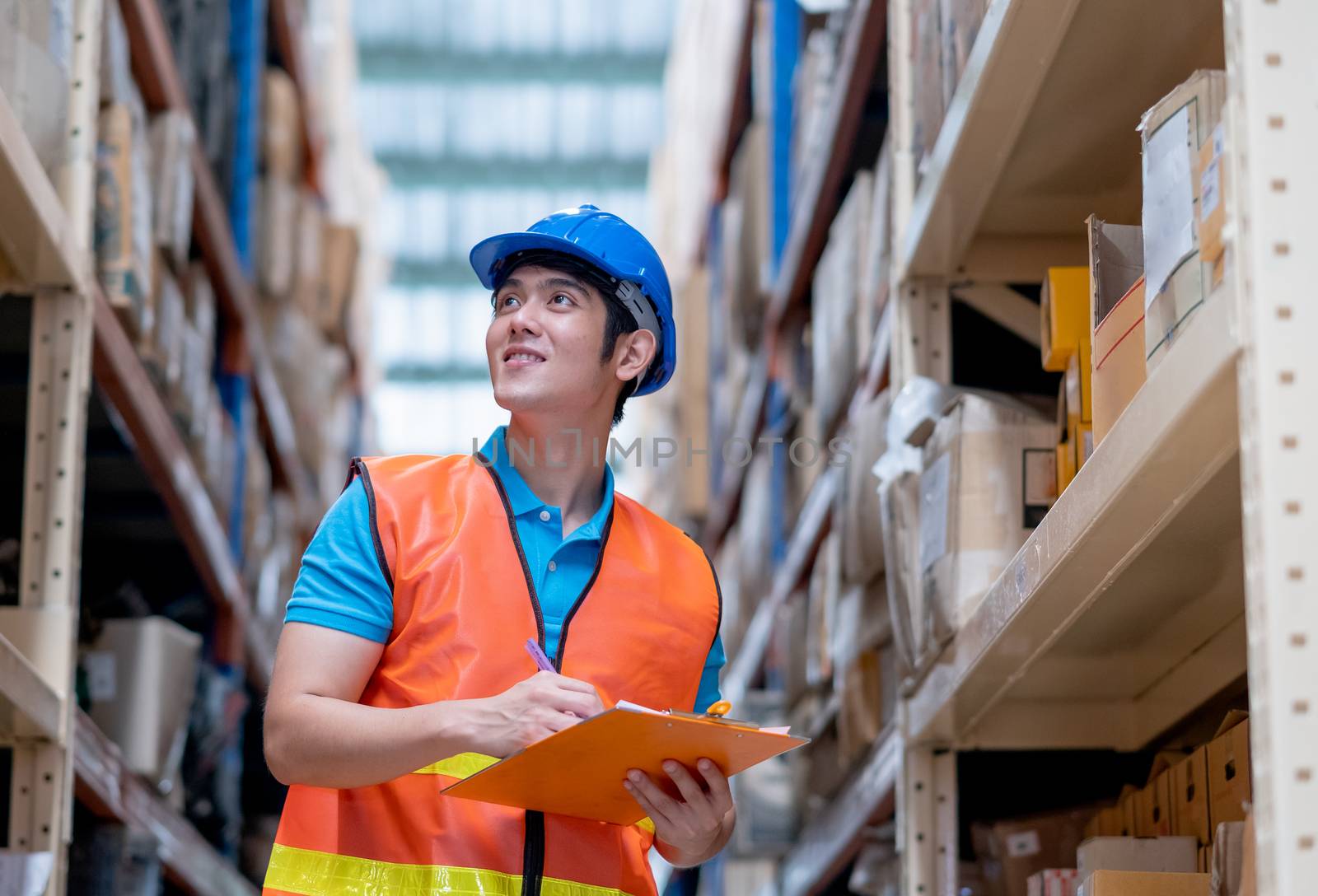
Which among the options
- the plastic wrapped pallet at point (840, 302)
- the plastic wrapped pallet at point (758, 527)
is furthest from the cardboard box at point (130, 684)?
the plastic wrapped pallet at point (758, 527)

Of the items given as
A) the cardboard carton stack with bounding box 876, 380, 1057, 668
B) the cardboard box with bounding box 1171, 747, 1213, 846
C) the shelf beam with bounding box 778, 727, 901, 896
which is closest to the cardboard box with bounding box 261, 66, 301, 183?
the shelf beam with bounding box 778, 727, 901, 896

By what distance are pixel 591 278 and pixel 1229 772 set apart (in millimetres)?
1080

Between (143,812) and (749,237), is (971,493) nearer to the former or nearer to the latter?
(143,812)

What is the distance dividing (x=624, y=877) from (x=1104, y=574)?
713 mm

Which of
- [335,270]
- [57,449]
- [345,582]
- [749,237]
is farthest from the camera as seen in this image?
[335,270]

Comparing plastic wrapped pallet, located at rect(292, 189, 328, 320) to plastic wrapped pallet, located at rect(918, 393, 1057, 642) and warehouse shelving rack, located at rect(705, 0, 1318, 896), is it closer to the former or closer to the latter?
warehouse shelving rack, located at rect(705, 0, 1318, 896)

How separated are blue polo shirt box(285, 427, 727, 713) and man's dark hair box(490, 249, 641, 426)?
22 centimetres

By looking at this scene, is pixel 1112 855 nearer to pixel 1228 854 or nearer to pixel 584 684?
pixel 1228 854

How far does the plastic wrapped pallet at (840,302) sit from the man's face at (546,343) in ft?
5.95

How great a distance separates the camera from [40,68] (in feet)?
9.71

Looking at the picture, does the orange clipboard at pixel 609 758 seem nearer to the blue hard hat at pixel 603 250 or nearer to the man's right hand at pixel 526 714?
the man's right hand at pixel 526 714

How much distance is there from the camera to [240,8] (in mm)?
5898

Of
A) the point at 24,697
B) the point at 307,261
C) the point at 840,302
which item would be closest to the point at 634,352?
the point at 24,697

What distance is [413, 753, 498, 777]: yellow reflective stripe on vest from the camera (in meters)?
2.13
